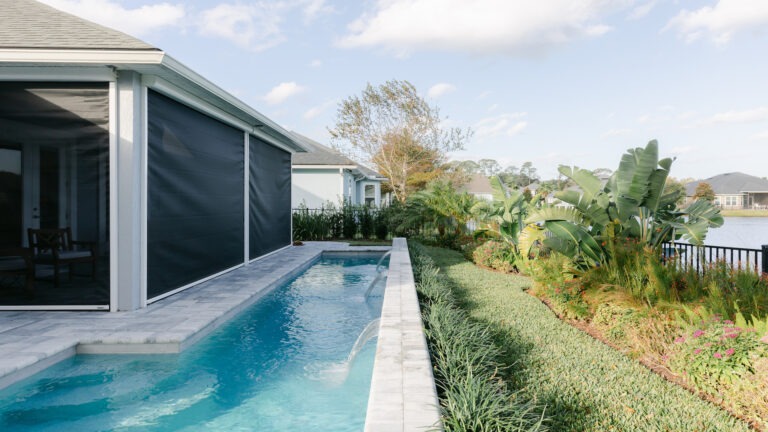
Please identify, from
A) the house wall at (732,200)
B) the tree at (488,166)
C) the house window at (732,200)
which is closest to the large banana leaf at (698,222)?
the house wall at (732,200)

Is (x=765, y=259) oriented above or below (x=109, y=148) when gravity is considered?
below

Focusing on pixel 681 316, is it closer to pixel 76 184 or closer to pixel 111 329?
pixel 111 329

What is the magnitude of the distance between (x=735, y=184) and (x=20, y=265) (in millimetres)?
42807

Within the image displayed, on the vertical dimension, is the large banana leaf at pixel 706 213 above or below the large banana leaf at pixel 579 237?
above

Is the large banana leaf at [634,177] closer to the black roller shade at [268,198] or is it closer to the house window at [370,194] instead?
the black roller shade at [268,198]

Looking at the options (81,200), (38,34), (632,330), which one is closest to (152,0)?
(38,34)

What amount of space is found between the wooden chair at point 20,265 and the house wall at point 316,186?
14626 mm

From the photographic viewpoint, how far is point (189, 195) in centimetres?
757

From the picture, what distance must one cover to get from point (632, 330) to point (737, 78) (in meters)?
13.3

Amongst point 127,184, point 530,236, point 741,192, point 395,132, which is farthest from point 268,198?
point 741,192

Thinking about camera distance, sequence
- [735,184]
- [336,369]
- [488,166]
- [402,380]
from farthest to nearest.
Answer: [488,166]
[735,184]
[336,369]
[402,380]

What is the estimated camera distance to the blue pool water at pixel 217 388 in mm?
3635

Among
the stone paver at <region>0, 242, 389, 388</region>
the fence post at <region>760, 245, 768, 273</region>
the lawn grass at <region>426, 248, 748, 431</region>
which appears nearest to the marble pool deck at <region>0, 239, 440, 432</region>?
the stone paver at <region>0, 242, 389, 388</region>

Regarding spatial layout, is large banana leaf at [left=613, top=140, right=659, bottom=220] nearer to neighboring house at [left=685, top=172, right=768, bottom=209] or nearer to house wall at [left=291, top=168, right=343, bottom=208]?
house wall at [left=291, top=168, right=343, bottom=208]
